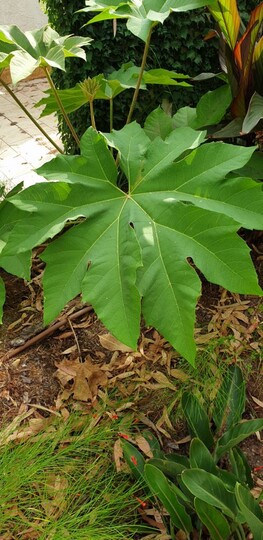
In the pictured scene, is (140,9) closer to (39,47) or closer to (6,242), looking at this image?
(39,47)

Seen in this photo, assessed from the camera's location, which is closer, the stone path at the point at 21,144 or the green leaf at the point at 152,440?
the green leaf at the point at 152,440

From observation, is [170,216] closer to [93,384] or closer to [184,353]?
[184,353]

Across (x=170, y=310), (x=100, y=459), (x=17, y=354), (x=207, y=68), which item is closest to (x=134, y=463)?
(x=100, y=459)

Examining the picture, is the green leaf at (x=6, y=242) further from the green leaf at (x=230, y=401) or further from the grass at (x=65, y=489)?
the green leaf at (x=230, y=401)

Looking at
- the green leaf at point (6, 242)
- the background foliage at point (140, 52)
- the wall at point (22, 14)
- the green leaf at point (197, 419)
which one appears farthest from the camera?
the wall at point (22, 14)

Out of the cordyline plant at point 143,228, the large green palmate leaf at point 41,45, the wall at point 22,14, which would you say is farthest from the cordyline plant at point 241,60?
the wall at point 22,14

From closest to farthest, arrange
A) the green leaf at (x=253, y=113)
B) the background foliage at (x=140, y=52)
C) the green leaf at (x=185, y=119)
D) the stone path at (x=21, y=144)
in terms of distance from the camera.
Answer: the green leaf at (x=253, y=113), the green leaf at (x=185, y=119), the background foliage at (x=140, y=52), the stone path at (x=21, y=144)

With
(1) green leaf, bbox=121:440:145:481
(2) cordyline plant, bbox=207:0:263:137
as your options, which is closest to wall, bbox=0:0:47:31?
(2) cordyline plant, bbox=207:0:263:137
